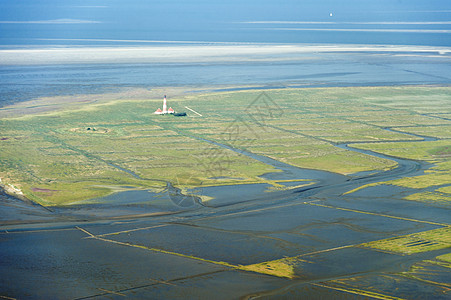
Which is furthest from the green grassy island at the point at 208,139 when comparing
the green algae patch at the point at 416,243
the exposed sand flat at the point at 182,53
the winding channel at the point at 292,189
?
the exposed sand flat at the point at 182,53

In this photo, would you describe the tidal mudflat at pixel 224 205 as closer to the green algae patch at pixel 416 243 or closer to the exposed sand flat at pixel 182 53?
the green algae patch at pixel 416 243

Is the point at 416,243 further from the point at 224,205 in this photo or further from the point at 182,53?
the point at 182,53

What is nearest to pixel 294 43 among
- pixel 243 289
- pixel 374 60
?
pixel 374 60

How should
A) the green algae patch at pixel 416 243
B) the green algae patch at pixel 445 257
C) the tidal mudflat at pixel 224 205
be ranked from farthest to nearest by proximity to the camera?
the green algae patch at pixel 416 243 → the green algae patch at pixel 445 257 → the tidal mudflat at pixel 224 205

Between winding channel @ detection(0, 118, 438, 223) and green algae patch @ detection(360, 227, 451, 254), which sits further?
winding channel @ detection(0, 118, 438, 223)

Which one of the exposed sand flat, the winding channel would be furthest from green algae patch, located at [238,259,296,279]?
the exposed sand flat

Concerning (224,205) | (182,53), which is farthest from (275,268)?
(182,53)

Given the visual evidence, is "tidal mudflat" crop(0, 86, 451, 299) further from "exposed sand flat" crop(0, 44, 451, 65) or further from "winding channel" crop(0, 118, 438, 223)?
"exposed sand flat" crop(0, 44, 451, 65)

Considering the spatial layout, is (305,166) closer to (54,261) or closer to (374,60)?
(54,261)
